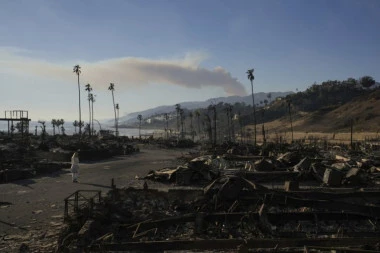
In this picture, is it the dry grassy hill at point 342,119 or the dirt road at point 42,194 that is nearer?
the dirt road at point 42,194

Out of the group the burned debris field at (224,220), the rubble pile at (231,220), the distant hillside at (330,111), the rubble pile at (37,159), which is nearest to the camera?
the burned debris field at (224,220)

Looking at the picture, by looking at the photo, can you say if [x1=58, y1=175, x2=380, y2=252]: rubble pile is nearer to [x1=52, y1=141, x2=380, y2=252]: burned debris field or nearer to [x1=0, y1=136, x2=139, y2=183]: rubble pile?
[x1=52, y1=141, x2=380, y2=252]: burned debris field

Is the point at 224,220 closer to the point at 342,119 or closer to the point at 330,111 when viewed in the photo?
the point at 342,119

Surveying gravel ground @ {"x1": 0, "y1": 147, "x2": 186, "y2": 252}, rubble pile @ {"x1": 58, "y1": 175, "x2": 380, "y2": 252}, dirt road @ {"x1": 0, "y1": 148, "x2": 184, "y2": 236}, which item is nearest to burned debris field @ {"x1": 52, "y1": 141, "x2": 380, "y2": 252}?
rubble pile @ {"x1": 58, "y1": 175, "x2": 380, "y2": 252}

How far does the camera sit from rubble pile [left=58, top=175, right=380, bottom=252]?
10.5 meters

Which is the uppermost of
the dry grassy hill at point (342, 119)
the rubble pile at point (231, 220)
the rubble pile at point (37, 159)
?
the dry grassy hill at point (342, 119)

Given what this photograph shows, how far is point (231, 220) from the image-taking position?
12250 millimetres

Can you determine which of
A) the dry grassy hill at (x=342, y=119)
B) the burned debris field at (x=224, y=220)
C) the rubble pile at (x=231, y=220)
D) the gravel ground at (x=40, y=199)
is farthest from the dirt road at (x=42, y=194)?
the dry grassy hill at (x=342, y=119)

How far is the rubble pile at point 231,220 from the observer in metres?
10.5

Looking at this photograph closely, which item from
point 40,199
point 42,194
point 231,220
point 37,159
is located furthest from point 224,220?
point 37,159

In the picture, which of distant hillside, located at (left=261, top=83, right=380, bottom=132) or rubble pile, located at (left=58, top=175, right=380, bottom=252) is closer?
rubble pile, located at (left=58, top=175, right=380, bottom=252)

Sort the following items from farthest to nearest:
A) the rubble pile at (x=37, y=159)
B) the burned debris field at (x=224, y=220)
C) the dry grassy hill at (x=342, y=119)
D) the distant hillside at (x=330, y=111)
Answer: the distant hillside at (x=330, y=111) → the dry grassy hill at (x=342, y=119) → the rubble pile at (x=37, y=159) → the burned debris field at (x=224, y=220)

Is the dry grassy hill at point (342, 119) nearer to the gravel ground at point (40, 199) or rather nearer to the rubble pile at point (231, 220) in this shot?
the gravel ground at point (40, 199)

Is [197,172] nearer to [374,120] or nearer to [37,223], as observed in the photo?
[37,223]
